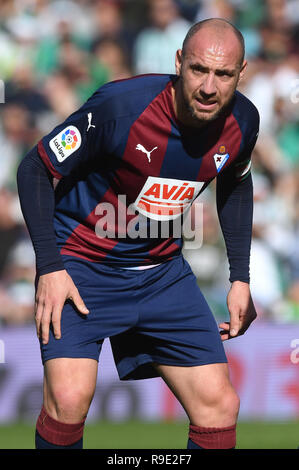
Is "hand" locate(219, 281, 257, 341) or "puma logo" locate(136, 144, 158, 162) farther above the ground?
"puma logo" locate(136, 144, 158, 162)

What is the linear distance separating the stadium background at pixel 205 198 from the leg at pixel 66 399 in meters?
2.52

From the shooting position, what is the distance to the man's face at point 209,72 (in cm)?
Answer: 325

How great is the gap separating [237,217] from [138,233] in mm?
573

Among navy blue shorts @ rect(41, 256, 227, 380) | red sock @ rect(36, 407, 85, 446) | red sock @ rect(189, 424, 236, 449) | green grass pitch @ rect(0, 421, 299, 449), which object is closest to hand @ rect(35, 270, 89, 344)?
navy blue shorts @ rect(41, 256, 227, 380)

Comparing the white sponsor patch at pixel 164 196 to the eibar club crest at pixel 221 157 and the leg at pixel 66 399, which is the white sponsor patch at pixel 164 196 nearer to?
the eibar club crest at pixel 221 157

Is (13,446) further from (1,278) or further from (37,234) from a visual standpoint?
(37,234)

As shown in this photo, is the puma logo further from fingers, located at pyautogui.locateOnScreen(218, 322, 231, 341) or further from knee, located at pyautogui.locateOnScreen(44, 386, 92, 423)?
knee, located at pyautogui.locateOnScreen(44, 386, 92, 423)

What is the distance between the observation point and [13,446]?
5766 millimetres

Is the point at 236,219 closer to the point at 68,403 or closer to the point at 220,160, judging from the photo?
the point at 220,160

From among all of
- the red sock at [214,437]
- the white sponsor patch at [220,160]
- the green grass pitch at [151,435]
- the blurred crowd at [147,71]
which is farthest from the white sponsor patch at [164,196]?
the blurred crowd at [147,71]

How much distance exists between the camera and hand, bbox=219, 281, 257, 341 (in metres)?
3.77

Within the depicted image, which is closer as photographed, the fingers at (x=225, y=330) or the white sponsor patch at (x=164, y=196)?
the white sponsor patch at (x=164, y=196)

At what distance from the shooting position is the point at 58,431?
337 cm
